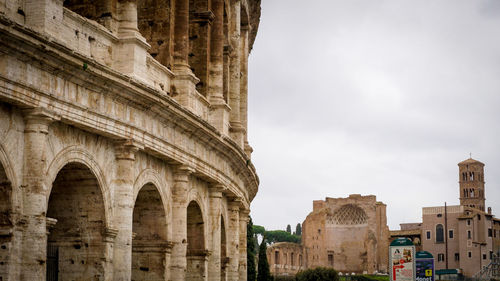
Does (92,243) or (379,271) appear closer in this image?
(92,243)

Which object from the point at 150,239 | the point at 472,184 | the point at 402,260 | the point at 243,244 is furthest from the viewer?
the point at 472,184

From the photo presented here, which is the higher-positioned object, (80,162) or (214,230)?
(80,162)

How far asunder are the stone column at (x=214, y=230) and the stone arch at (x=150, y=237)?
3.74 m

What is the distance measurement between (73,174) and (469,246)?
83.6 meters

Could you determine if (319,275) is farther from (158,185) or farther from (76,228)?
(76,228)

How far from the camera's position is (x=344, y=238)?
330 feet

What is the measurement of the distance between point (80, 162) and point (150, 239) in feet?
13.5

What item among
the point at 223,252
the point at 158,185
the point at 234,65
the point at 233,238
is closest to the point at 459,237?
the point at 234,65

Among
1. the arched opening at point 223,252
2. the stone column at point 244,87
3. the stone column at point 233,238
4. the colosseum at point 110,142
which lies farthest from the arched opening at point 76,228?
the stone column at point 244,87

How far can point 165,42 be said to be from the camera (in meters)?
18.8

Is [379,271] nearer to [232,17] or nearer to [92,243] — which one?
[232,17]

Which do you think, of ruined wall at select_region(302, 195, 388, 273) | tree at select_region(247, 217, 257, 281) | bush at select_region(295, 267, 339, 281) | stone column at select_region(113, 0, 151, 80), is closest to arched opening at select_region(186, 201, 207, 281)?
stone column at select_region(113, 0, 151, 80)

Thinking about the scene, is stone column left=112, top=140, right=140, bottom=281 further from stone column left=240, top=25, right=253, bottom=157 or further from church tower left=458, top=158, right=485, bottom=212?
church tower left=458, top=158, right=485, bottom=212

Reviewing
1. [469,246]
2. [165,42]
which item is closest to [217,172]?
[165,42]
